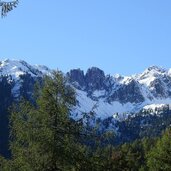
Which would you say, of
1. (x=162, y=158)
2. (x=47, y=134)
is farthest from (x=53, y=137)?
Answer: (x=162, y=158)

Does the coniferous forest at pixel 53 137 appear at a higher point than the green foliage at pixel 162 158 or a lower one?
lower

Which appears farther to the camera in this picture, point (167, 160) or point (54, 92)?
point (167, 160)

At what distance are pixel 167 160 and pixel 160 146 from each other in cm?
245

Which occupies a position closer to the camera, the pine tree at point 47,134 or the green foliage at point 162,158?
the pine tree at point 47,134

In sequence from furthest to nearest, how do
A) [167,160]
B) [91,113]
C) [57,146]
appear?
1. [167,160]
2. [91,113]
3. [57,146]

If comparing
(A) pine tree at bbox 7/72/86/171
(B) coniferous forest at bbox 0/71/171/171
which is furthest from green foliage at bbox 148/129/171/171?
(A) pine tree at bbox 7/72/86/171

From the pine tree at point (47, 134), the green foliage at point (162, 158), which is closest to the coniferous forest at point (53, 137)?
the pine tree at point (47, 134)

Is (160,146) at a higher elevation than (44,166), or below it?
higher

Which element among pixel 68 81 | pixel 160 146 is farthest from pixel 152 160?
pixel 68 81

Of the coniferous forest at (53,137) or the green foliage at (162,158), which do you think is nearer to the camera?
the coniferous forest at (53,137)

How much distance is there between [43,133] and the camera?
2498cm

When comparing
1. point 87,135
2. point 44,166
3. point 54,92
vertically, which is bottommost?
point 44,166

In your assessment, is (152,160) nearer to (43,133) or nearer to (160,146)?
(160,146)

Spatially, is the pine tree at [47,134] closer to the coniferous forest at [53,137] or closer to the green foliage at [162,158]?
the coniferous forest at [53,137]
